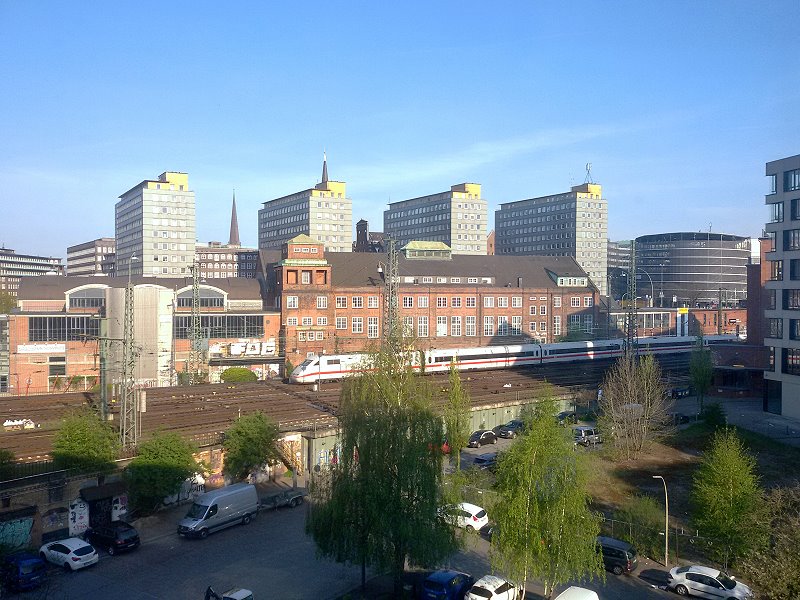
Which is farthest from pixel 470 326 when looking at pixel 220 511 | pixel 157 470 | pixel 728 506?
pixel 728 506

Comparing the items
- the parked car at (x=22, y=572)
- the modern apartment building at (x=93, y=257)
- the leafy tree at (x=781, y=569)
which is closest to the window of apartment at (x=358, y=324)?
the parked car at (x=22, y=572)

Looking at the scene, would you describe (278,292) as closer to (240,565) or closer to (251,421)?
(251,421)

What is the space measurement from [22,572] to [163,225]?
87320 millimetres

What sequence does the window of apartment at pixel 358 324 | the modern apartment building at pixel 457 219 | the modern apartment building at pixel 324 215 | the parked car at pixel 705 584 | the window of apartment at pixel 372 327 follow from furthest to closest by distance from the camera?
the modern apartment building at pixel 457 219 → the modern apartment building at pixel 324 215 → the window of apartment at pixel 372 327 → the window of apartment at pixel 358 324 → the parked car at pixel 705 584

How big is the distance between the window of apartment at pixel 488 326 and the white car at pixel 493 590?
54214 millimetres

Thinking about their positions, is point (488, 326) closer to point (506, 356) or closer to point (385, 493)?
point (506, 356)

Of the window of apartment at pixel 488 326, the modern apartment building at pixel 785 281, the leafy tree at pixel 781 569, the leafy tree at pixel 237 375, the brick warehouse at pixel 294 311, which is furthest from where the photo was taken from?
the window of apartment at pixel 488 326

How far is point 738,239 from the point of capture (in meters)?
132

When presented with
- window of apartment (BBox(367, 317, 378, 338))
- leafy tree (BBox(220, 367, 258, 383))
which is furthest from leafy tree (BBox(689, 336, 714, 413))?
leafy tree (BBox(220, 367, 258, 383))

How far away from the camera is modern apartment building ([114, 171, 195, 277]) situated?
10138 centimetres

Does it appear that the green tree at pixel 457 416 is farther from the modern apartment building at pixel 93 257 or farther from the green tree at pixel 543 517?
the modern apartment building at pixel 93 257

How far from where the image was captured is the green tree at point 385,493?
746 inches

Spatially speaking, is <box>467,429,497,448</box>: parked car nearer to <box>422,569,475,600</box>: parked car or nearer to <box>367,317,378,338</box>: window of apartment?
<box>422,569,475,600</box>: parked car

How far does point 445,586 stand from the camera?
1977 centimetres
